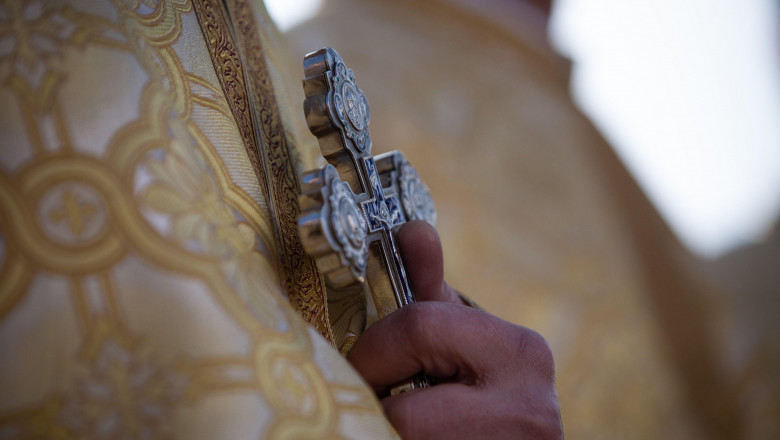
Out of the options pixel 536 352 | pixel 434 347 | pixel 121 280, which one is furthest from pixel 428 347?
pixel 121 280

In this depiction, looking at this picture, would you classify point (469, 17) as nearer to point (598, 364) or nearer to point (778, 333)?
point (598, 364)

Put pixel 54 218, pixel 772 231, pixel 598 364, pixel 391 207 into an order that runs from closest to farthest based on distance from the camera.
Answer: pixel 54 218 → pixel 391 207 → pixel 598 364 → pixel 772 231

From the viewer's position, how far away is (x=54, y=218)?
1.21 ft

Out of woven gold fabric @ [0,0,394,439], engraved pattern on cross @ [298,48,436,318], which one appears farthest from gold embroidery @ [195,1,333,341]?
woven gold fabric @ [0,0,394,439]

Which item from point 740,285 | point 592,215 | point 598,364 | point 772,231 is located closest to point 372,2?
point 592,215

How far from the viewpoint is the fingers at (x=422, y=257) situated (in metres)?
0.63

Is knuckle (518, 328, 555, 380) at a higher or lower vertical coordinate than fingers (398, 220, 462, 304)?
lower

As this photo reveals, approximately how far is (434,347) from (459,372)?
5cm

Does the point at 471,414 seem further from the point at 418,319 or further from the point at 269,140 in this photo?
the point at 269,140

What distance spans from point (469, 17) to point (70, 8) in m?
2.36

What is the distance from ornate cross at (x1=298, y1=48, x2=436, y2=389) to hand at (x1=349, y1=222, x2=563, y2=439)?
0.03 metres

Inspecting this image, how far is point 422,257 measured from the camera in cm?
63

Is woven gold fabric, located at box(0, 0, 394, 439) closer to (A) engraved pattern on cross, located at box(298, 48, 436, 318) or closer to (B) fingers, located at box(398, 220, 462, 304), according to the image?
(A) engraved pattern on cross, located at box(298, 48, 436, 318)

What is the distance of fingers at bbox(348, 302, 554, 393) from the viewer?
0.53 meters
